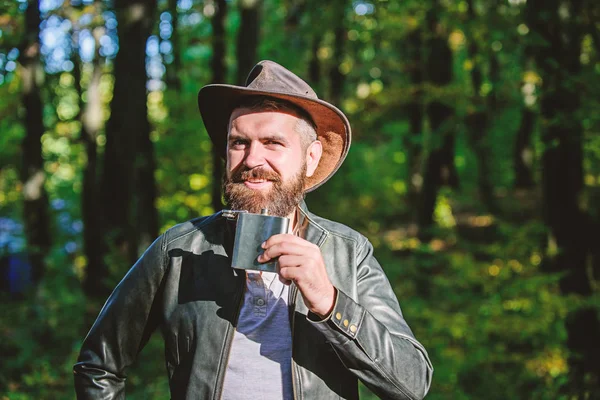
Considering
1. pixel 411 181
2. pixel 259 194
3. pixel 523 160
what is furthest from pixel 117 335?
pixel 523 160

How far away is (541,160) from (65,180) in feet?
71.2

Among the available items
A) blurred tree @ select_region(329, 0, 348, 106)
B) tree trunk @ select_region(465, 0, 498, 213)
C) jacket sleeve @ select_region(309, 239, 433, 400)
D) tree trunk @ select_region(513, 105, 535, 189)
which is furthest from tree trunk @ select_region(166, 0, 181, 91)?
jacket sleeve @ select_region(309, 239, 433, 400)

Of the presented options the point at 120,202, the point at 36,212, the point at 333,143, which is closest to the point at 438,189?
the point at 120,202

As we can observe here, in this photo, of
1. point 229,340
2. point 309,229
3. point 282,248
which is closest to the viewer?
point 282,248

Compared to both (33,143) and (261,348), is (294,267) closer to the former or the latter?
(261,348)

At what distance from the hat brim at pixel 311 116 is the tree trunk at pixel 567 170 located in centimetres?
415

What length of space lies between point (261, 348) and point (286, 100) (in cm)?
88

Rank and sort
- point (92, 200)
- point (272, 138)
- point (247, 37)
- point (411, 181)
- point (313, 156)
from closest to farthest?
point (272, 138)
point (313, 156)
point (247, 37)
point (92, 200)
point (411, 181)

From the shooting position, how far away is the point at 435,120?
13.9m

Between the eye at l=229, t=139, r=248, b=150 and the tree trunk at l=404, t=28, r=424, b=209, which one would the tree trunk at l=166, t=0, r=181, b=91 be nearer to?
the tree trunk at l=404, t=28, r=424, b=209

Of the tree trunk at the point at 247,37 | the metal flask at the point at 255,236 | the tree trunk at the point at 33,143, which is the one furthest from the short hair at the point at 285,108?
the tree trunk at the point at 33,143

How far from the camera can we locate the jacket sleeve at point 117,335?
7.38 ft

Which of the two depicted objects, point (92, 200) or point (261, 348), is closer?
point (261, 348)

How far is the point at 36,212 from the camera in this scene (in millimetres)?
13039
